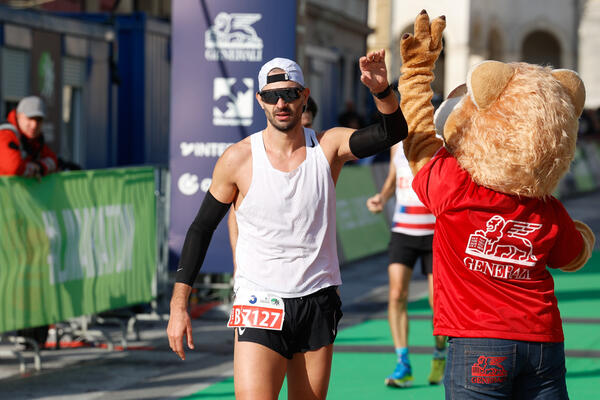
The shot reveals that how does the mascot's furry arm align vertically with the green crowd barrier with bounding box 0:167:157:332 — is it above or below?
above

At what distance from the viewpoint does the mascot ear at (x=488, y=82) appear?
423 cm

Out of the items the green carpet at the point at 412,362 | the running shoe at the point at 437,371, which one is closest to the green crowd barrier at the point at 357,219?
the green carpet at the point at 412,362

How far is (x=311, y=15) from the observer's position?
93.2ft

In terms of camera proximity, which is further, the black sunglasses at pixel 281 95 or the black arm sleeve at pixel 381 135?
the black sunglasses at pixel 281 95

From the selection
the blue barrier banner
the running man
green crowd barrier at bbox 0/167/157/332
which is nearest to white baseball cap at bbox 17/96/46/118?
green crowd barrier at bbox 0/167/157/332

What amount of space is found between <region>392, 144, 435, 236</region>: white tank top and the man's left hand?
3711 millimetres

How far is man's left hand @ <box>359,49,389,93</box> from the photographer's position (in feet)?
14.8

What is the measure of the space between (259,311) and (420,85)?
1.17 metres

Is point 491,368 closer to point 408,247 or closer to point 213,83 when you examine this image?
point 408,247

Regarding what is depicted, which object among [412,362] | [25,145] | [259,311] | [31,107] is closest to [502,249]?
[259,311]

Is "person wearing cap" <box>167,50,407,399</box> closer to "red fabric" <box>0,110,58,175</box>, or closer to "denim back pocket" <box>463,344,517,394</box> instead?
"denim back pocket" <box>463,344,517,394</box>

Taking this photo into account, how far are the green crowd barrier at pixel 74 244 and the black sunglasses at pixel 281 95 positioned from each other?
149 inches

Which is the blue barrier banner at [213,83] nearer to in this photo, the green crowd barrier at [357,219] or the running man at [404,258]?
the running man at [404,258]

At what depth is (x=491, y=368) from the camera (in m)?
4.10
